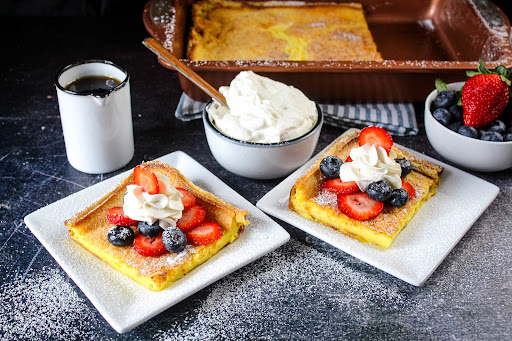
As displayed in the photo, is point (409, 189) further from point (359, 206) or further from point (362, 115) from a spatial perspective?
point (362, 115)

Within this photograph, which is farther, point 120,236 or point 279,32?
point 279,32

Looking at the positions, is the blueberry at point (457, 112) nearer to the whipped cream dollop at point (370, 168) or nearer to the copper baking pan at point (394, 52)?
the copper baking pan at point (394, 52)

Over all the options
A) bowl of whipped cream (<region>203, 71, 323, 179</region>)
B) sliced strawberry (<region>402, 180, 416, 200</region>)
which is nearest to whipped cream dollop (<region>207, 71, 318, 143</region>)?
bowl of whipped cream (<region>203, 71, 323, 179</region>)

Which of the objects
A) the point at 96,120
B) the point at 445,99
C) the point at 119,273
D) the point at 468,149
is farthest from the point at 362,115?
the point at 119,273

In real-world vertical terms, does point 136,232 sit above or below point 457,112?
below

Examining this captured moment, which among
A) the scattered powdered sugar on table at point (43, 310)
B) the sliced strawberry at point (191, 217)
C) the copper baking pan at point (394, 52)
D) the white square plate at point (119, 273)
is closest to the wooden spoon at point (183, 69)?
the copper baking pan at point (394, 52)

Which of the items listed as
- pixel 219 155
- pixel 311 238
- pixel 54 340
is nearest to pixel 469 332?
pixel 311 238
